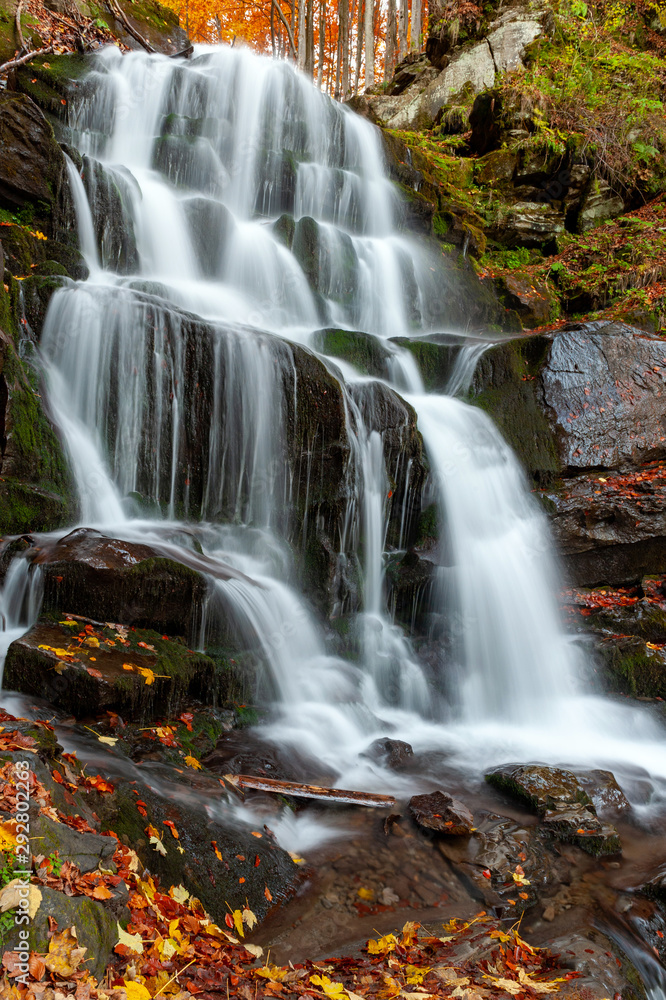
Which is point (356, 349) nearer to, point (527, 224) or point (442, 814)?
point (442, 814)

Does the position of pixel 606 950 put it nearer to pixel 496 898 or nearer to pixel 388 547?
pixel 496 898

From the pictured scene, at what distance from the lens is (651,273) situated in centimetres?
1259

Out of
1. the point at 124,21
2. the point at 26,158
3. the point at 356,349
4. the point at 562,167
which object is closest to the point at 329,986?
the point at 356,349

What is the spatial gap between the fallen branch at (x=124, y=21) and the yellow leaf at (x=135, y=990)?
19.9 metres

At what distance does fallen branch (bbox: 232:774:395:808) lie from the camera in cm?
454

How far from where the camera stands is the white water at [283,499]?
248 inches

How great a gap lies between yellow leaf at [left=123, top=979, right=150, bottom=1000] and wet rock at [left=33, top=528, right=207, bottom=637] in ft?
10.4

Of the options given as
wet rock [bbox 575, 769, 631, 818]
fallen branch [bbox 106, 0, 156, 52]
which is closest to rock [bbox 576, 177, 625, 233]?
fallen branch [bbox 106, 0, 156, 52]

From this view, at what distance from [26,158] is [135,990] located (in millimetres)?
9753

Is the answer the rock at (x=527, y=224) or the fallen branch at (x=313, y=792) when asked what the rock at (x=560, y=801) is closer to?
the fallen branch at (x=313, y=792)

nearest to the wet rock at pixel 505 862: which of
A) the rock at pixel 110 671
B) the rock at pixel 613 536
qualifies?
the rock at pixel 110 671

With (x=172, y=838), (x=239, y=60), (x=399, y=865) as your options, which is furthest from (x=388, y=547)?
(x=239, y=60)

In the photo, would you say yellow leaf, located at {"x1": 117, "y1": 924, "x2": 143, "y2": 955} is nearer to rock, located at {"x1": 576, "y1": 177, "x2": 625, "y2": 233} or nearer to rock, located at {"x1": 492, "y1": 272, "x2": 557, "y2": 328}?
rock, located at {"x1": 492, "y1": 272, "x2": 557, "y2": 328}

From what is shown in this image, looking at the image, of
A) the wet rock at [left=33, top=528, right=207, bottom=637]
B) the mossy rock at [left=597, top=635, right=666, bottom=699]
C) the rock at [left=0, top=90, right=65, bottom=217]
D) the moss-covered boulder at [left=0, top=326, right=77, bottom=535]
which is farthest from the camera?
the rock at [left=0, top=90, right=65, bottom=217]
